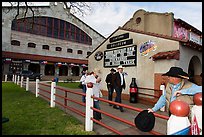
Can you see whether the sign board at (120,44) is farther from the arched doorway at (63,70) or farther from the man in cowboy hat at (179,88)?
the arched doorway at (63,70)

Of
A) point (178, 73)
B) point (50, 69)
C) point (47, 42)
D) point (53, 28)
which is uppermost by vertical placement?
point (53, 28)

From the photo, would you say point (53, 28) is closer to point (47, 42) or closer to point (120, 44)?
point (47, 42)

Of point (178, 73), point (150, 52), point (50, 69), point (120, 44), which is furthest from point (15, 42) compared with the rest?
point (178, 73)

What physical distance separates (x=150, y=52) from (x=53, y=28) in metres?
27.9

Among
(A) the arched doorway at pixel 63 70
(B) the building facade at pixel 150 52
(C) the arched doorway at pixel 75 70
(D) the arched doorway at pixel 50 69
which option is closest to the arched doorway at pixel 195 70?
(B) the building facade at pixel 150 52

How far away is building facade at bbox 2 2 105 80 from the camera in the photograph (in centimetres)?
2753

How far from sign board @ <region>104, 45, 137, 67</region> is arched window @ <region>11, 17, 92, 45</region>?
70.2 ft

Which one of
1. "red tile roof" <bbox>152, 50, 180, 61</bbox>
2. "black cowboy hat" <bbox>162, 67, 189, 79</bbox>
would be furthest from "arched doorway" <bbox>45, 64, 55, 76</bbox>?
"black cowboy hat" <bbox>162, 67, 189, 79</bbox>

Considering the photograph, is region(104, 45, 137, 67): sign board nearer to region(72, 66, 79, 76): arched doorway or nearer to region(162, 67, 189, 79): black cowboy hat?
region(162, 67, 189, 79): black cowboy hat

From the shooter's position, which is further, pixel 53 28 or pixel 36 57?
pixel 53 28

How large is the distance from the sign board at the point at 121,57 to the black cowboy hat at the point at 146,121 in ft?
24.8

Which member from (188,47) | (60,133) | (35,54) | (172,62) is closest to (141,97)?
(172,62)

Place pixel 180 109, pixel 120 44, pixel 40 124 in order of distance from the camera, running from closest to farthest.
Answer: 1. pixel 180 109
2. pixel 40 124
3. pixel 120 44

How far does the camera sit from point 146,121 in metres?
2.51
